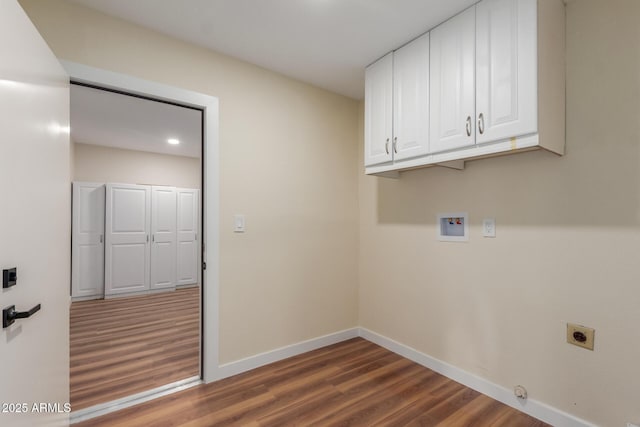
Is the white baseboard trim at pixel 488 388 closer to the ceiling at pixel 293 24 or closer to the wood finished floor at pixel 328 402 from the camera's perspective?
the wood finished floor at pixel 328 402

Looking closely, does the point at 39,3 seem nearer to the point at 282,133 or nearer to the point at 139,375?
the point at 282,133

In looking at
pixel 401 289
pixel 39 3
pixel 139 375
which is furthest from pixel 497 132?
pixel 139 375

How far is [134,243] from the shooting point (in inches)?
203

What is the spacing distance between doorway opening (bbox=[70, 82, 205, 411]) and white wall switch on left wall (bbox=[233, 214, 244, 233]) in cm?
26

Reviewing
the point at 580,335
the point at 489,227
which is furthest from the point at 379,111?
the point at 580,335

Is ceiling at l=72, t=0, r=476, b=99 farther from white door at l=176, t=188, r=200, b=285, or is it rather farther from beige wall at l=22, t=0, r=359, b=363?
white door at l=176, t=188, r=200, b=285

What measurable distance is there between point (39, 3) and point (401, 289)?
3.13 m

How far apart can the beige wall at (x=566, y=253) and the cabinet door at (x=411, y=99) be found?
44cm

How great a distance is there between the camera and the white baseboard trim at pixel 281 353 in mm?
2358

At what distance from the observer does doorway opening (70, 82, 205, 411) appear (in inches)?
106

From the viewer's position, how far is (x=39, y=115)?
134 centimetres

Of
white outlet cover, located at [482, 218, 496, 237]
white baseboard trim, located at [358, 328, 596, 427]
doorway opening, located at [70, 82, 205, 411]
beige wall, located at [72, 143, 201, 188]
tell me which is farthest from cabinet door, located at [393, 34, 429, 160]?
beige wall, located at [72, 143, 201, 188]

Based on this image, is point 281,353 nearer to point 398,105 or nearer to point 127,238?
point 398,105

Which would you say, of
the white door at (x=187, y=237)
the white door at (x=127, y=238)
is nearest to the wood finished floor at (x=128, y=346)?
the white door at (x=127, y=238)
